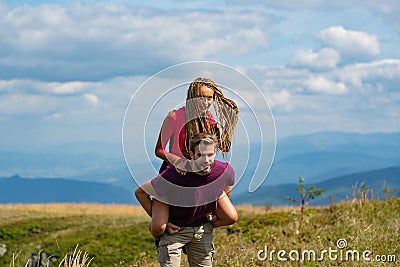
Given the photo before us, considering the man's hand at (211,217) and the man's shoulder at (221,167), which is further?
the man's hand at (211,217)

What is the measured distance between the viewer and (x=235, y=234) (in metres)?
14.3

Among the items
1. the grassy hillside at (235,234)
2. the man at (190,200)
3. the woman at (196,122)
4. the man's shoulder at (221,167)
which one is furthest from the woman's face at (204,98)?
the grassy hillside at (235,234)

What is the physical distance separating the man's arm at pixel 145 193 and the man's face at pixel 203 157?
1.47 ft

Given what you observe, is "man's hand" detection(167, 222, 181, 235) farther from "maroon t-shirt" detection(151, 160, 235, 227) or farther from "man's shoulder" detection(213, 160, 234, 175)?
"man's shoulder" detection(213, 160, 234, 175)

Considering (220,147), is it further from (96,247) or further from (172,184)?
(96,247)

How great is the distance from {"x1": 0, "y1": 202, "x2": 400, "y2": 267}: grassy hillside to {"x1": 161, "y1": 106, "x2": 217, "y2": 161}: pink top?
6.82ft

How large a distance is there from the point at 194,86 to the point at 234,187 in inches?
42.1

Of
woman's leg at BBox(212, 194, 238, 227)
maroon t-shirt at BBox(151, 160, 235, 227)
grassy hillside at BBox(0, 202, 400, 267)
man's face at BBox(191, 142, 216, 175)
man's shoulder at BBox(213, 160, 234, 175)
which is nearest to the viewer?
man's face at BBox(191, 142, 216, 175)

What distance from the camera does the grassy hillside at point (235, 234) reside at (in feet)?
31.1

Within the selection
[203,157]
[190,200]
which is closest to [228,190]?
[190,200]

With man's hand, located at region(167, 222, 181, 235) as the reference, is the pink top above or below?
above

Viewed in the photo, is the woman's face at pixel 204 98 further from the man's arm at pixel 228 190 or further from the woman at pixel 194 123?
the man's arm at pixel 228 190

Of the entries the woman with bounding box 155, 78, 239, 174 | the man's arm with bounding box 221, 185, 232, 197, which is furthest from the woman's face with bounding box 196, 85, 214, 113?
the man's arm with bounding box 221, 185, 232, 197

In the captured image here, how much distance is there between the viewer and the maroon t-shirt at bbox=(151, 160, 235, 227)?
5.75m
